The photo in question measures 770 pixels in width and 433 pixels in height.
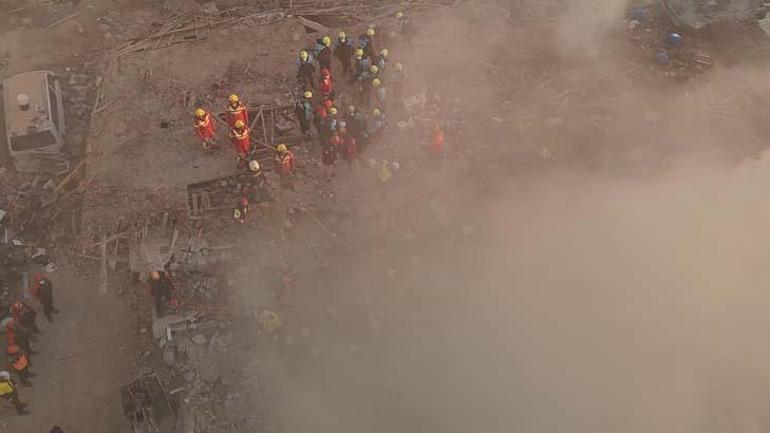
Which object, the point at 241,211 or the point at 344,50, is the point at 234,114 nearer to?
the point at 241,211

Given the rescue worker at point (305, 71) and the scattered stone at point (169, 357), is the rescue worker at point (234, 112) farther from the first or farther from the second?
the scattered stone at point (169, 357)

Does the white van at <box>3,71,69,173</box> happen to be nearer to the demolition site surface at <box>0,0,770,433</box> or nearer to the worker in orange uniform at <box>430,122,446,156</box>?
the demolition site surface at <box>0,0,770,433</box>

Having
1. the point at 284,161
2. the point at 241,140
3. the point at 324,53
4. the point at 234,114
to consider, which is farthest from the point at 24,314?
the point at 324,53

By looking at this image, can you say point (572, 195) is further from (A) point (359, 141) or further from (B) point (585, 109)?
(A) point (359, 141)

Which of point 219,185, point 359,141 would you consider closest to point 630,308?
point 359,141

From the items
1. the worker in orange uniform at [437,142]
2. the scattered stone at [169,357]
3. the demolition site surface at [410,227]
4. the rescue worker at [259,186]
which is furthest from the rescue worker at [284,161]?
the scattered stone at [169,357]
